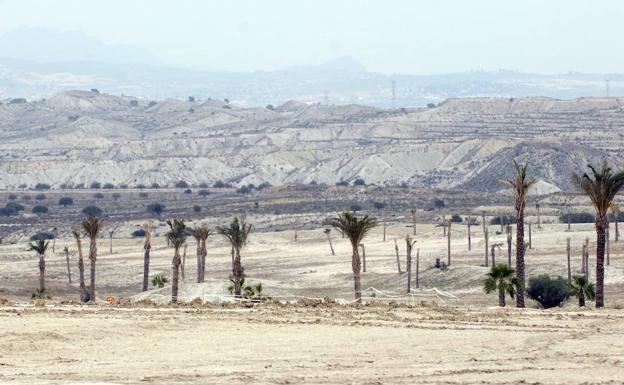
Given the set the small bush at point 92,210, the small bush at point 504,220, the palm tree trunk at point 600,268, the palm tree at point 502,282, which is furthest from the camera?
the small bush at point 92,210

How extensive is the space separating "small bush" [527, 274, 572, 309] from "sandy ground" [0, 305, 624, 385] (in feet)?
53.2

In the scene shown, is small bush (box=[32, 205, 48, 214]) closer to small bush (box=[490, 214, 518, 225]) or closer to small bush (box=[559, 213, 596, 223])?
small bush (box=[490, 214, 518, 225])

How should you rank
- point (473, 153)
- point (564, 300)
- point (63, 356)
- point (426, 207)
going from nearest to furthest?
point (63, 356), point (564, 300), point (426, 207), point (473, 153)

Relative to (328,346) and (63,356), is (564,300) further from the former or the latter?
(63,356)

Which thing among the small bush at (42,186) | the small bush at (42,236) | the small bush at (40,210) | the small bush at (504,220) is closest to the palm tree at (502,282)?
the small bush at (504,220)

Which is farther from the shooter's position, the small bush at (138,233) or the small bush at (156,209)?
the small bush at (156,209)

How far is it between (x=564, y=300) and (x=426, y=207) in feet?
250

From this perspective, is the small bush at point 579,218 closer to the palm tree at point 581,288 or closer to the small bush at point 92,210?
the small bush at point 92,210

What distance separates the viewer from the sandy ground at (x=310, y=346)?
88.3 feet

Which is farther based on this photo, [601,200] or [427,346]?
[601,200]

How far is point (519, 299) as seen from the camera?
4638 cm

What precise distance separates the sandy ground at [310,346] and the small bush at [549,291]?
1620cm

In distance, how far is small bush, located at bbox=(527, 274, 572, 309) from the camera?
5505 centimetres

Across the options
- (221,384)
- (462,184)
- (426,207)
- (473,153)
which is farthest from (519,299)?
(473,153)
